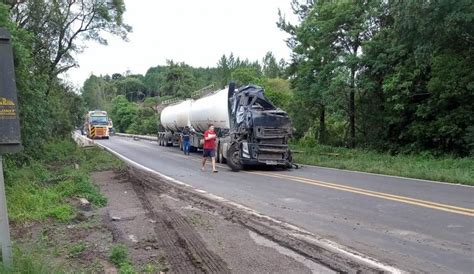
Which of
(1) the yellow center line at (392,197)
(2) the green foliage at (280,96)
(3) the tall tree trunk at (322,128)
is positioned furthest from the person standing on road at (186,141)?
(1) the yellow center line at (392,197)

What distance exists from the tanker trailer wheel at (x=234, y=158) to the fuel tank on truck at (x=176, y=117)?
11325 mm

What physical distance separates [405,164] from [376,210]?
10.5m

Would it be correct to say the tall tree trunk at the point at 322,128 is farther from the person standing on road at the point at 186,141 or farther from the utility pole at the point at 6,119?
the utility pole at the point at 6,119

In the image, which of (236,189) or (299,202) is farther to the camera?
(236,189)

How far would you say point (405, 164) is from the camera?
1930 centimetres

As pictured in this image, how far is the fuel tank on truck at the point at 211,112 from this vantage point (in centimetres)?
2173

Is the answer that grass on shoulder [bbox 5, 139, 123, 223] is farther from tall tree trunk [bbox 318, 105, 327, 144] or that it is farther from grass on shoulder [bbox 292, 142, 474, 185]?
tall tree trunk [bbox 318, 105, 327, 144]

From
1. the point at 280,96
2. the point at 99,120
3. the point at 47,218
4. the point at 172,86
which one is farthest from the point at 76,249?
the point at 172,86

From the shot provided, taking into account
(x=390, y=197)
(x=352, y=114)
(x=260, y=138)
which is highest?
(x=352, y=114)

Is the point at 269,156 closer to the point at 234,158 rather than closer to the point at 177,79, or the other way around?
the point at 234,158

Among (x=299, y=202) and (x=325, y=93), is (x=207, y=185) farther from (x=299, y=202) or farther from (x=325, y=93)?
(x=325, y=93)

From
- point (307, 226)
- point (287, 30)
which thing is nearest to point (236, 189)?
point (307, 226)

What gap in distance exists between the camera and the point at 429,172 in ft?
52.0

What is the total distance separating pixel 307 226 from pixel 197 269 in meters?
3.09
